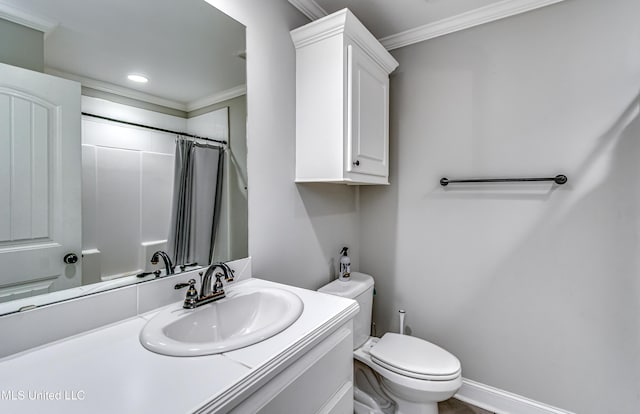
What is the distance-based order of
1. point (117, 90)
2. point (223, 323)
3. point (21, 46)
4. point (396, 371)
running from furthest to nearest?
point (396, 371) < point (223, 323) < point (117, 90) < point (21, 46)

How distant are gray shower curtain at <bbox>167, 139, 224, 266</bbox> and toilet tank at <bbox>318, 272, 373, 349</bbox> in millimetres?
747

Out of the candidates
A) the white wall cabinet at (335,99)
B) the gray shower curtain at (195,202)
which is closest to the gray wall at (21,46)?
the gray shower curtain at (195,202)

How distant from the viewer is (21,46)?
0.74 m

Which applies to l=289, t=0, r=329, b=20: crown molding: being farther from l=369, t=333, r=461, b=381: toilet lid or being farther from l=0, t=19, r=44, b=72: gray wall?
l=369, t=333, r=461, b=381: toilet lid

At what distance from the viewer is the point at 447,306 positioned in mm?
1845

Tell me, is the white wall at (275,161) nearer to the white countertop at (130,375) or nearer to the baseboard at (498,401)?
the white countertop at (130,375)

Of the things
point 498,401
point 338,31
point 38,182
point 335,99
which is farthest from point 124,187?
point 498,401

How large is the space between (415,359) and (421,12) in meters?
1.89

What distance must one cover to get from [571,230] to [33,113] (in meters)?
2.19

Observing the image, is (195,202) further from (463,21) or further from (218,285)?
(463,21)

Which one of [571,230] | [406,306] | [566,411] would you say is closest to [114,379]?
[406,306]

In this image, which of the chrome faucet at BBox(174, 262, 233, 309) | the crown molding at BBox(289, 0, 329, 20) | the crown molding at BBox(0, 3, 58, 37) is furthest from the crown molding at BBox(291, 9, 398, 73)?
the chrome faucet at BBox(174, 262, 233, 309)

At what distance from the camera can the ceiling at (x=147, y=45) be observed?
0.81m

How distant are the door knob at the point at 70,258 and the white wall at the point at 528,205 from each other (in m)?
1.70
